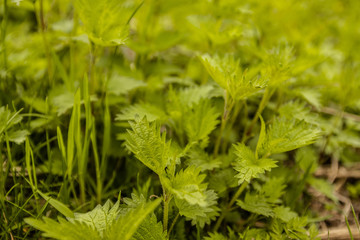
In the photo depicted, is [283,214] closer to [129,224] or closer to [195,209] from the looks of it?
[195,209]

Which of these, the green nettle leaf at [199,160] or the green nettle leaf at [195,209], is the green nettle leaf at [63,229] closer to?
the green nettle leaf at [195,209]

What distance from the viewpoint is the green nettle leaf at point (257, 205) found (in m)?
1.19

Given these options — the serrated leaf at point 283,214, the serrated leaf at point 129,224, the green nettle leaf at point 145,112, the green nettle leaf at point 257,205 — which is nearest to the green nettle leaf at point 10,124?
the green nettle leaf at point 145,112

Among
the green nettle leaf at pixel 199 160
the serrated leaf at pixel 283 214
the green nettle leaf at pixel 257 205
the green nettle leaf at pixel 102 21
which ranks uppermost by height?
the green nettle leaf at pixel 102 21

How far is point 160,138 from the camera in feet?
3.45

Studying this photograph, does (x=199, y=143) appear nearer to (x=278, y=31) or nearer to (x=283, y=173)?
(x=283, y=173)

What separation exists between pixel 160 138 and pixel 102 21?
1.97 ft

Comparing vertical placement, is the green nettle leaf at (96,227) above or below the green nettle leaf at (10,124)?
below

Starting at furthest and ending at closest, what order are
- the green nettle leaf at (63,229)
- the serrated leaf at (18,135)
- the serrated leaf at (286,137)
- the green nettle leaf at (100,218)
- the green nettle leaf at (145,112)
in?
1. the green nettle leaf at (145,112)
2. the serrated leaf at (18,135)
3. the serrated leaf at (286,137)
4. the green nettle leaf at (100,218)
5. the green nettle leaf at (63,229)

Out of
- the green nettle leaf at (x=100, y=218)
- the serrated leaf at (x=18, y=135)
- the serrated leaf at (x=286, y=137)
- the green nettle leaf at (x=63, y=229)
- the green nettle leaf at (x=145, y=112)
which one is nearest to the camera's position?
the green nettle leaf at (x=63, y=229)

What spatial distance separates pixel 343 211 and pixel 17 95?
1.77 metres

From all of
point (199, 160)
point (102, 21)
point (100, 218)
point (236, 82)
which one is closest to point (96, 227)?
point (100, 218)

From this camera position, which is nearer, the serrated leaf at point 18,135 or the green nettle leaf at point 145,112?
the serrated leaf at point 18,135

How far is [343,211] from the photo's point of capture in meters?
1.62
